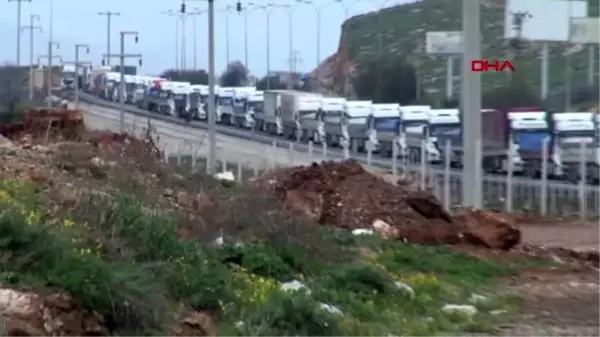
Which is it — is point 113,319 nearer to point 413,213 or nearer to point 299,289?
point 299,289

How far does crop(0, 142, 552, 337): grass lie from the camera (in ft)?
33.9

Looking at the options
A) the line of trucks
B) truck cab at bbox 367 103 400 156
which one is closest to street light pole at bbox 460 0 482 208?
the line of trucks

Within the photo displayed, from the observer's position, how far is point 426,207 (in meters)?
26.6

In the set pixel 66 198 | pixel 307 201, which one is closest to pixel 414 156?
pixel 307 201

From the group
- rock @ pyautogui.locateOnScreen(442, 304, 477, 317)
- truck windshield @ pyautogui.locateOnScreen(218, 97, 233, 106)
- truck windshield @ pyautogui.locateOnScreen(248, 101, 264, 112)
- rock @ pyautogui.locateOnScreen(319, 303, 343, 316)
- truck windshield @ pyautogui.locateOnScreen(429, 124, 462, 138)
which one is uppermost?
truck windshield @ pyautogui.locateOnScreen(218, 97, 233, 106)

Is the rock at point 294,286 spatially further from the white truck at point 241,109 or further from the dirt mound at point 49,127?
the white truck at point 241,109

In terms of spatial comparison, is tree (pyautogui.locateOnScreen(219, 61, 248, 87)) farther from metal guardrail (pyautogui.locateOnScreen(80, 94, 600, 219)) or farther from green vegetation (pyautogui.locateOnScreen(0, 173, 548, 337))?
green vegetation (pyautogui.locateOnScreen(0, 173, 548, 337))

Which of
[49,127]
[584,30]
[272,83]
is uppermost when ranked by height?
[584,30]

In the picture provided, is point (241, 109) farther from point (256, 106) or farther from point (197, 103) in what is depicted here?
point (197, 103)

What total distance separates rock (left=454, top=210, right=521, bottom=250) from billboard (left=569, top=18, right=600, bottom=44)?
38.0m

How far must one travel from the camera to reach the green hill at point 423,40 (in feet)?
286

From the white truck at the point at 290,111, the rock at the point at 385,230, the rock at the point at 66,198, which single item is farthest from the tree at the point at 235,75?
the rock at the point at 66,198

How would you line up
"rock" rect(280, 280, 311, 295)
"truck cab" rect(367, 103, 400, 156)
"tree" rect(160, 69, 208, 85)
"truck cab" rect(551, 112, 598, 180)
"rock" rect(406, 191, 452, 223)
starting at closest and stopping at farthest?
1. "rock" rect(280, 280, 311, 295)
2. "rock" rect(406, 191, 452, 223)
3. "truck cab" rect(551, 112, 598, 180)
4. "truck cab" rect(367, 103, 400, 156)
5. "tree" rect(160, 69, 208, 85)

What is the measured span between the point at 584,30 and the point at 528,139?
48.7 feet
